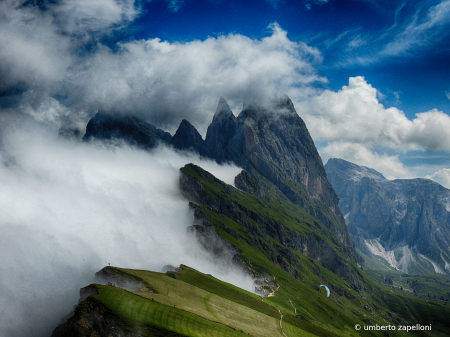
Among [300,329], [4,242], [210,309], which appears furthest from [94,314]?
[4,242]

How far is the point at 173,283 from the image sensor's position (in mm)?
128125

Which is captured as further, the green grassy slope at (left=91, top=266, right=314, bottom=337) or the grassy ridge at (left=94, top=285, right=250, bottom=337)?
the green grassy slope at (left=91, top=266, right=314, bottom=337)

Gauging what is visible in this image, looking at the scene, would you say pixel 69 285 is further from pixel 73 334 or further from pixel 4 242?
pixel 73 334

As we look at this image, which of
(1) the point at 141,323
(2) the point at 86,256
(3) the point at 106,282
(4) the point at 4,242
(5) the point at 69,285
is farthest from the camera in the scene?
(2) the point at 86,256

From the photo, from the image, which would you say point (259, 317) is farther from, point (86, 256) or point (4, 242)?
point (4, 242)

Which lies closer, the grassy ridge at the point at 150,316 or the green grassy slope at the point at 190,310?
the grassy ridge at the point at 150,316

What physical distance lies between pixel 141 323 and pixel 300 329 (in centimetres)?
10048

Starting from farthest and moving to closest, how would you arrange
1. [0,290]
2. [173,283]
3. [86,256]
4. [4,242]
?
[86,256] → [4,242] → [173,283] → [0,290]

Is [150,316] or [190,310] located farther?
[190,310]

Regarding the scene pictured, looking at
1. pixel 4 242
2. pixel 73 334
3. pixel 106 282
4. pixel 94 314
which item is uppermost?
pixel 4 242

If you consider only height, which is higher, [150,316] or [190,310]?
[190,310]

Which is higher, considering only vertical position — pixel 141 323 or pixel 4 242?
pixel 4 242

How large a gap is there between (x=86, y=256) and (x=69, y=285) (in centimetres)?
5469

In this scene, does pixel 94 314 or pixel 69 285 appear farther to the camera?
pixel 69 285
